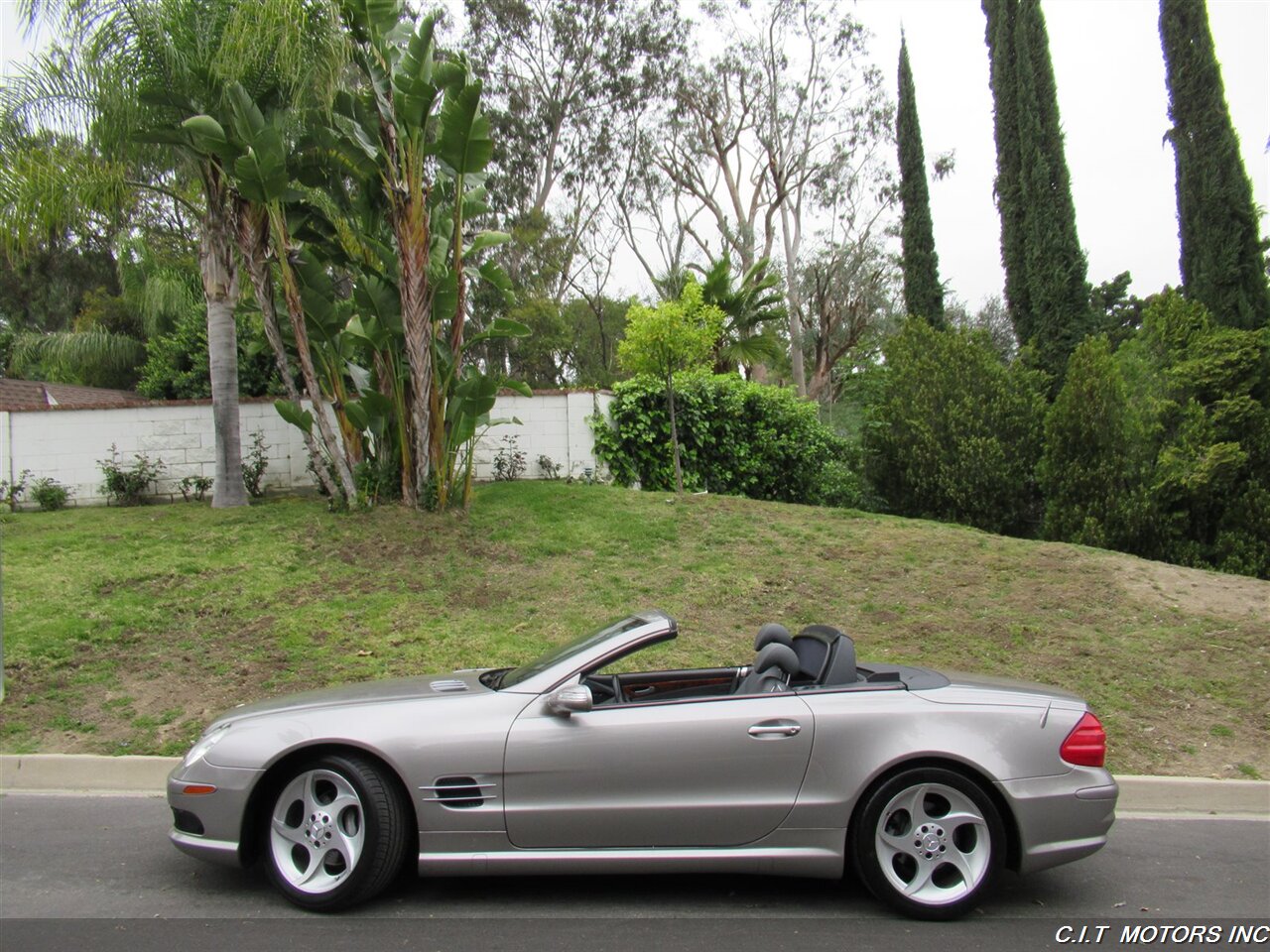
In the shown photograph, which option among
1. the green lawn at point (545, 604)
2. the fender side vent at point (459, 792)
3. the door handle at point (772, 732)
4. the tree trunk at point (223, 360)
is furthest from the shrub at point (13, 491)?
the door handle at point (772, 732)

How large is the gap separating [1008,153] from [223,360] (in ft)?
53.5

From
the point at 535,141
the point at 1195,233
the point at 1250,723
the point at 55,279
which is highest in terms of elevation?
the point at 535,141

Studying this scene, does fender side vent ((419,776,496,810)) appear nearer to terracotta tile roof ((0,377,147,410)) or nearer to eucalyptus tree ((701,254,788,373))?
eucalyptus tree ((701,254,788,373))

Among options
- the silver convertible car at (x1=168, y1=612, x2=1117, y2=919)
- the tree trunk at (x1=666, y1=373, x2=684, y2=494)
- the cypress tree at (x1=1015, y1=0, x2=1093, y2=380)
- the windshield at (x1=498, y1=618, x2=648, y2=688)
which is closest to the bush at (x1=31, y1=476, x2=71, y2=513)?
the tree trunk at (x1=666, y1=373, x2=684, y2=494)

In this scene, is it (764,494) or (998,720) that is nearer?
(998,720)

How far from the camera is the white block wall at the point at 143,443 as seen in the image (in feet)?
46.7

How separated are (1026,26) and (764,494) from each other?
11651 mm

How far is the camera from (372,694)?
15.8 feet

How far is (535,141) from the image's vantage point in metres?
33.2

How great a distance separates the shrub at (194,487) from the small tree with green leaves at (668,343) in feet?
20.7

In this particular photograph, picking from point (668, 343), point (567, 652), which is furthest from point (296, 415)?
point (567, 652)

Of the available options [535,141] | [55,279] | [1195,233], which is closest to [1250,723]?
[1195,233]

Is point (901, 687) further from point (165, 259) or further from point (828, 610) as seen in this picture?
point (165, 259)

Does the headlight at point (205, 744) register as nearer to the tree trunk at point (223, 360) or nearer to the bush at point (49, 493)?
the tree trunk at point (223, 360)
